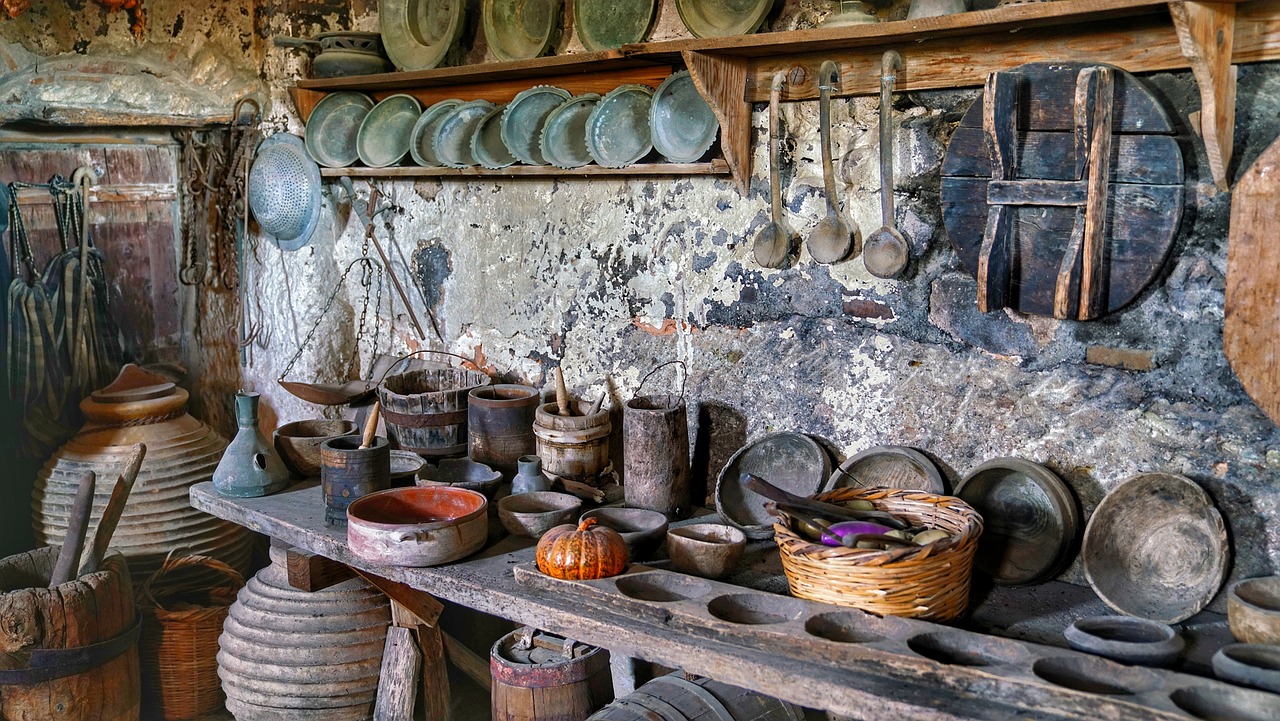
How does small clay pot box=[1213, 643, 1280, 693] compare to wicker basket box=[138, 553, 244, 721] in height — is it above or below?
above

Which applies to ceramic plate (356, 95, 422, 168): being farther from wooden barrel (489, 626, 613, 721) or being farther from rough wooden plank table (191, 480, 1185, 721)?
wooden barrel (489, 626, 613, 721)

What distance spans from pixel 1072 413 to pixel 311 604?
2.20 metres

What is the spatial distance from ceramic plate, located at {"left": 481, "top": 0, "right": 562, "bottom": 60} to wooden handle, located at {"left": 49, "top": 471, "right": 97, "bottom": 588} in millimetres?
1905

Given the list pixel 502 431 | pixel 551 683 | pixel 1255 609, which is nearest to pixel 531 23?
pixel 502 431

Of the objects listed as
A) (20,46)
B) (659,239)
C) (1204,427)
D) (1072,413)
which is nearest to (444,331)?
(659,239)

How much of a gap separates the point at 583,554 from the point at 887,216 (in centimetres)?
115

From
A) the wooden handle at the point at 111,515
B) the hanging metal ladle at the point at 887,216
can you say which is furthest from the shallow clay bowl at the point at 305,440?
the hanging metal ladle at the point at 887,216

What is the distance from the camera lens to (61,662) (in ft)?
10.6

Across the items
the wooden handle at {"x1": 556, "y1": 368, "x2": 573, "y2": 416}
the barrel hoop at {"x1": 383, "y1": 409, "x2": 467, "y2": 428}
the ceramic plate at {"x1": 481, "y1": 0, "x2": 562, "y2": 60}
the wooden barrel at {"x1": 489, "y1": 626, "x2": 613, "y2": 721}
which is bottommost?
the wooden barrel at {"x1": 489, "y1": 626, "x2": 613, "y2": 721}

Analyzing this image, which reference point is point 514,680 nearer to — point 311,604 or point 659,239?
point 311,604

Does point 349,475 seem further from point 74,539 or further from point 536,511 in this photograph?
point 74,539

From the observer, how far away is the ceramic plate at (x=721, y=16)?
111 inches

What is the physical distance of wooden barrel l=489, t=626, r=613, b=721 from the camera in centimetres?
276

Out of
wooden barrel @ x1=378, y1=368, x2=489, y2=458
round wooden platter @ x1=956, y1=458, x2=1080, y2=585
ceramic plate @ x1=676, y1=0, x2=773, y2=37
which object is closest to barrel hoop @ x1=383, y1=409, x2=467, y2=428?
wooden barrel @ x1=378, y1=368, x2=489, y2=458
